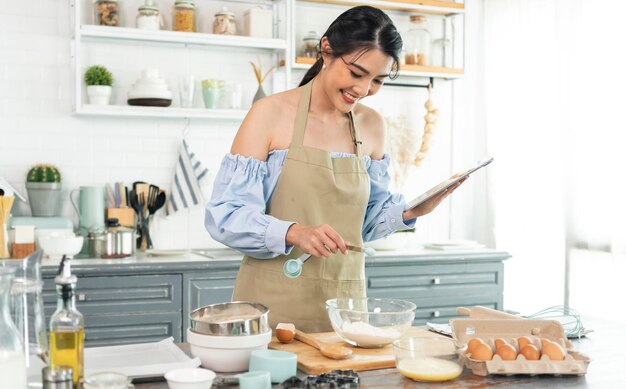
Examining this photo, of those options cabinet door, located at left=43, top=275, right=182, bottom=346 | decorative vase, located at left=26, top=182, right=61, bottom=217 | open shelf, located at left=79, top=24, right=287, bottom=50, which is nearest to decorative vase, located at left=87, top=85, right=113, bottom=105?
open shelf, located at left=79, top=24, right=287, bottom=50

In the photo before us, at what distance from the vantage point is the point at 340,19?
113 inches

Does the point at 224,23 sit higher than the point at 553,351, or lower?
higher

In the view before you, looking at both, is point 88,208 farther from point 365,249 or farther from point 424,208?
point 365,249

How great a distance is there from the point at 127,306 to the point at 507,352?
2838 mm

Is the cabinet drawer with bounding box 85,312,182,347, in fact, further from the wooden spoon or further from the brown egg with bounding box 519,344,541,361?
the brown egg with bounding box 519,344,541,361

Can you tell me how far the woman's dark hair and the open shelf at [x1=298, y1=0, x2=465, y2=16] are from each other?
9.54ft

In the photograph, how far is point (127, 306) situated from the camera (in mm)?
4527

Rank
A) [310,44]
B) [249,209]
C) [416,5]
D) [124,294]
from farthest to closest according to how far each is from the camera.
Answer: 1. [416,5]
2. [310,44]
3. [124,294]
4. [249,209]

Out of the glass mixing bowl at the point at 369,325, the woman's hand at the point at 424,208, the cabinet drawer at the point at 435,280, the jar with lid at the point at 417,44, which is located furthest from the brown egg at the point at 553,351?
the jar with lid at the point at 417,44

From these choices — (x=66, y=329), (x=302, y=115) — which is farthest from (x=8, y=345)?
(x=302, y=115)

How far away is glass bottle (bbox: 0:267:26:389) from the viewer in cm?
166

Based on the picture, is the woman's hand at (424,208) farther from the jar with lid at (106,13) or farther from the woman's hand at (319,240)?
the jar with lid at (106,13)

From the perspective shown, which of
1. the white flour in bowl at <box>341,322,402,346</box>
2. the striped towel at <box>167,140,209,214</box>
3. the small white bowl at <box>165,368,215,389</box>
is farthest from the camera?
the striped towel at <box>167,140,209,214</box>

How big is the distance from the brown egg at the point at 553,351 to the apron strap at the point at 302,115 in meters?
1.16
